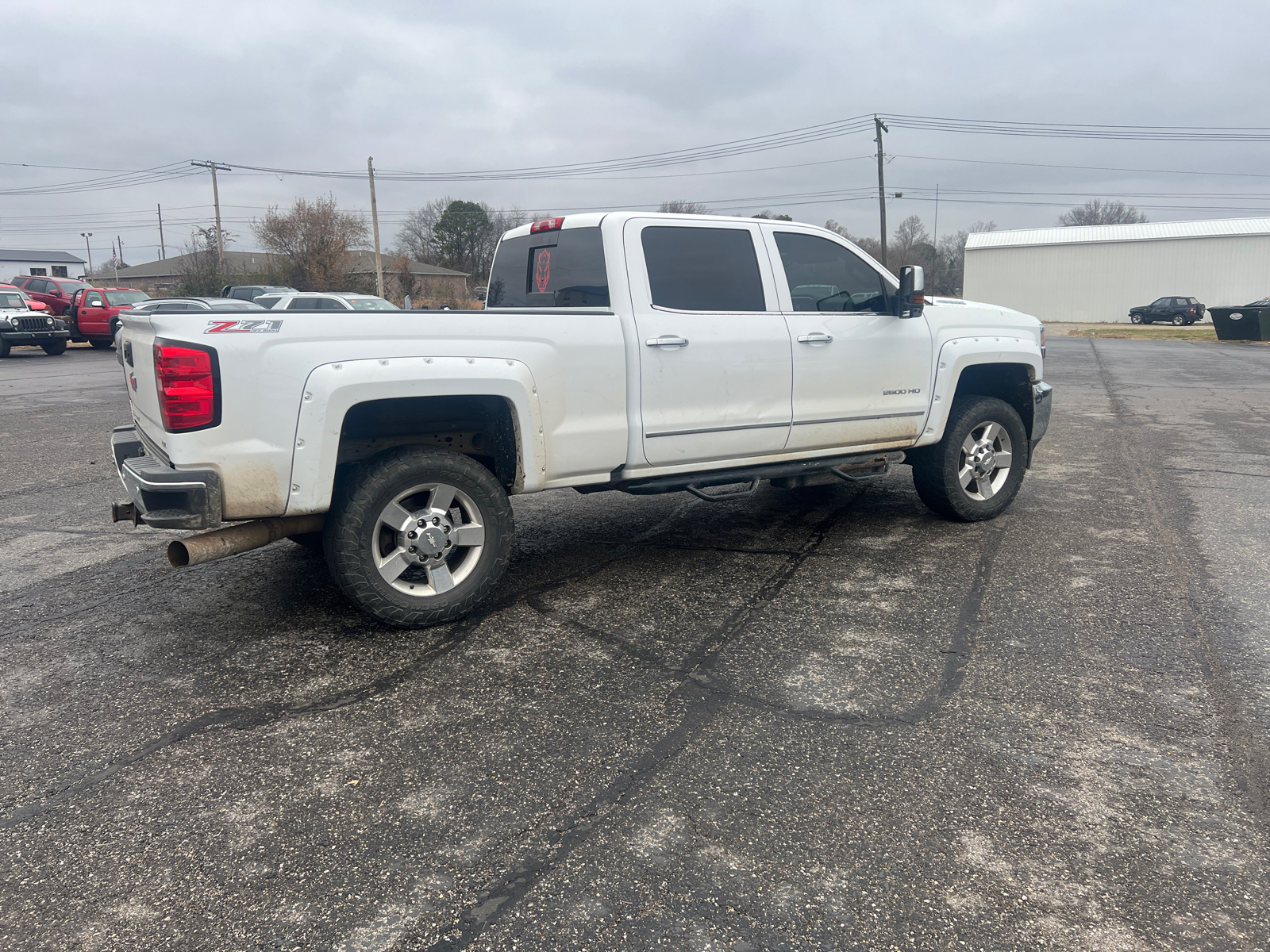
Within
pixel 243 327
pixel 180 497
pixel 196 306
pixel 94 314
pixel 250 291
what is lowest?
pixel 180 497

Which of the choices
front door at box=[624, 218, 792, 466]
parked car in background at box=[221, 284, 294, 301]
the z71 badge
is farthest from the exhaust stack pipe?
parked car in background at box=[221, 284, 294, 301]

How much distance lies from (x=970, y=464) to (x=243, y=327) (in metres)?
4.88

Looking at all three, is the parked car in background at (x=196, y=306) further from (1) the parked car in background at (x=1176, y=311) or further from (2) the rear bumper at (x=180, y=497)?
(1) the parked car in background at (x=1176, y=311)

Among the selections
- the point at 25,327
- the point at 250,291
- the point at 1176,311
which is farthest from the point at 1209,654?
the point at 1176,311

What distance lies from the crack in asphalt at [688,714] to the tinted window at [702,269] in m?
1.66

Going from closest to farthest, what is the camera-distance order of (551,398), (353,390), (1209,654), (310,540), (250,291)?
(353,390), (1209,654), (551,398), (310,540), (250,291)

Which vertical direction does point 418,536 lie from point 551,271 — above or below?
below

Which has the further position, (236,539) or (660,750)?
(236,539)

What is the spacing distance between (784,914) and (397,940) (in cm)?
103

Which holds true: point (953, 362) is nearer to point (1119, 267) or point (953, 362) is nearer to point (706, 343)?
point (706, 343)

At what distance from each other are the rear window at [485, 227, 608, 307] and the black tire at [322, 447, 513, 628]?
1.32 metres

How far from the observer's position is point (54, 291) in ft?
93.0

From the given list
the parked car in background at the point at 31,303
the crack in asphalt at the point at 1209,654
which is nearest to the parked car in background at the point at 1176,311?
the crack in asphalt at the point at 1209,654

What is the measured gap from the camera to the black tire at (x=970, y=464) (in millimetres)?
6277
